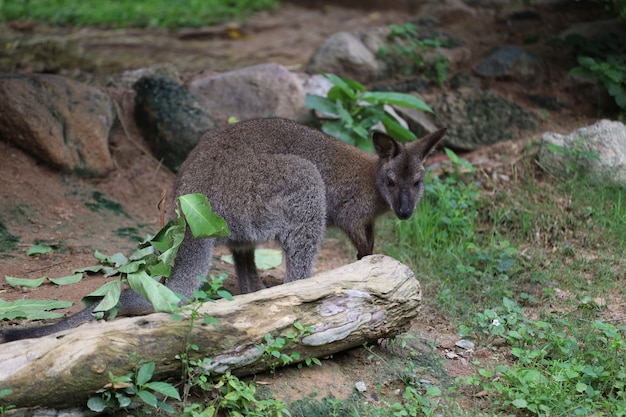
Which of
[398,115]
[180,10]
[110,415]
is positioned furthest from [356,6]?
[110,415]

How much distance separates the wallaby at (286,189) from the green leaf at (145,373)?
2.80ft

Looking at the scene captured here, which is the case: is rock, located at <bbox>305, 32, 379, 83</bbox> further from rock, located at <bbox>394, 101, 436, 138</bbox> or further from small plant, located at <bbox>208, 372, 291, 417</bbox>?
small plant, located at <bbox>208, 372, 291, 417</bbox>

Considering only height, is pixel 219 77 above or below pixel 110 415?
above

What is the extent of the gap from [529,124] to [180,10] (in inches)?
284

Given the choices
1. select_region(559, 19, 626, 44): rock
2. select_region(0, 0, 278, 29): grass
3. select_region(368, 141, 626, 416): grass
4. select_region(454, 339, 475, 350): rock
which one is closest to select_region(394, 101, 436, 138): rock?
select_region(368, 141, 626, 416): grass

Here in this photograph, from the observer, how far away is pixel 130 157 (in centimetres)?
836

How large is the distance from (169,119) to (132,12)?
588 centimetres

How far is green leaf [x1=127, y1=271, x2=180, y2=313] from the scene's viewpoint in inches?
173

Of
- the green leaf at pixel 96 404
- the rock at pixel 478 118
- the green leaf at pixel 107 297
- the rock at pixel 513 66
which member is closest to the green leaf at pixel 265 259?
the green leaf at pixel 107 297

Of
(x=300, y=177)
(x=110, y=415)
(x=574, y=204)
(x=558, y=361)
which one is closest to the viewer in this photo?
(x=110, y=415)

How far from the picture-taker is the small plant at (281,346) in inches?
178

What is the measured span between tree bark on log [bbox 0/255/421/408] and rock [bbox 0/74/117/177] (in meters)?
3.61

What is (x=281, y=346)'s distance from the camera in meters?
4.53

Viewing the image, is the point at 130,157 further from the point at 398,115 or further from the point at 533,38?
the point at 533,38
